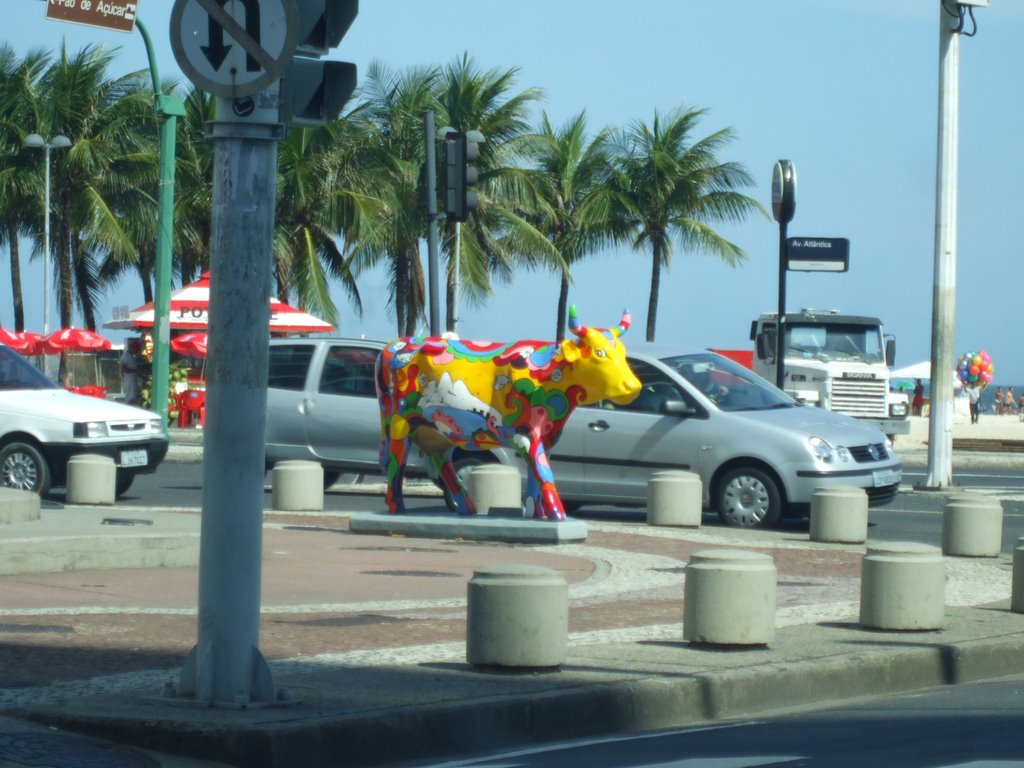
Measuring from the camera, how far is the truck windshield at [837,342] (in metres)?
31.9

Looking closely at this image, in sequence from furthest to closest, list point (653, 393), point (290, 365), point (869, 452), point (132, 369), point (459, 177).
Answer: point (132, 369), point (459, 177), point (290, 365), point (653, 393), point (869, 452)

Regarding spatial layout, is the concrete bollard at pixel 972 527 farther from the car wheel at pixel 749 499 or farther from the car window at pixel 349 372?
the car window at pixel 349 372

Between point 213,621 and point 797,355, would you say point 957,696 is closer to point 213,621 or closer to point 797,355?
point 213,621

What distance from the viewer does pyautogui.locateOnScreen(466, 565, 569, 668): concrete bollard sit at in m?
7.75

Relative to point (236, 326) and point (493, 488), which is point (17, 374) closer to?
point (493, 488)

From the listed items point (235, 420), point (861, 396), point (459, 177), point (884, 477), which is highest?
point (459, 177)

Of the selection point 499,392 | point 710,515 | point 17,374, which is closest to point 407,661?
point 499,392

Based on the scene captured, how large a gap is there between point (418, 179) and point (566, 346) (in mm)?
34671

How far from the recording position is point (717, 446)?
16609 mm

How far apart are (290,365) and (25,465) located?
3.19 meters

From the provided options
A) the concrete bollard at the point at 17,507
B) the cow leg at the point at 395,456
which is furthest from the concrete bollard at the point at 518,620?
the cow leg at the point at 395,456

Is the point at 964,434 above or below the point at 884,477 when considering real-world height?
below

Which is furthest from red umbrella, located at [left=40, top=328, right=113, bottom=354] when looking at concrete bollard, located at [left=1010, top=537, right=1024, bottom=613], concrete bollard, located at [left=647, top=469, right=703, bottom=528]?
concrete bollard, located at [left=1010, top=537, right=1024, bottom=613]

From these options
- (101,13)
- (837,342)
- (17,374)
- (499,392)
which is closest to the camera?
(499,392)
